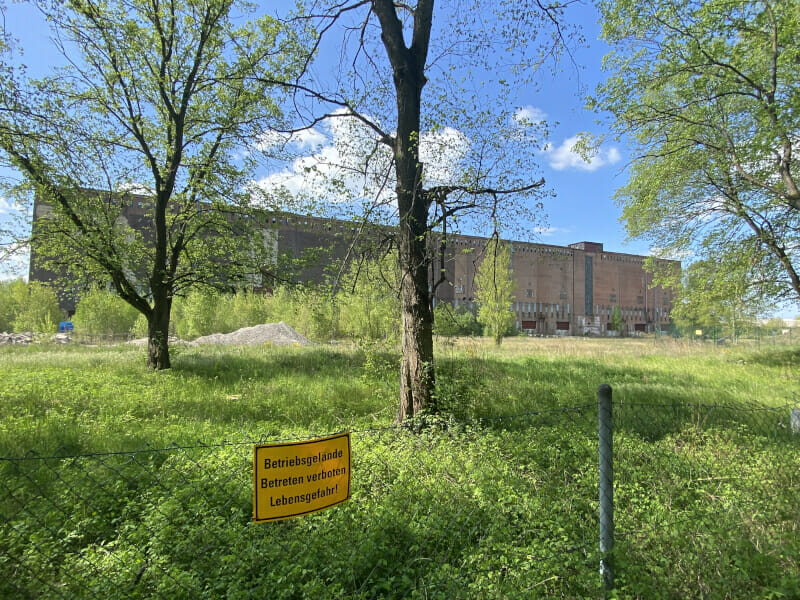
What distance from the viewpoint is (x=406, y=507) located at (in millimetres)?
3945

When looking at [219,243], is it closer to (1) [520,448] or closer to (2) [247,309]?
(1) [520,448]

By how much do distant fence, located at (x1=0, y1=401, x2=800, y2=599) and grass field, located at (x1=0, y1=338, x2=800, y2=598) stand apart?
19mm

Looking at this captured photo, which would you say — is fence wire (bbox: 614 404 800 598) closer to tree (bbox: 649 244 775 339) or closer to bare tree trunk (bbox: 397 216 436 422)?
bare tree trunk (bbox: 397 216 436 422)

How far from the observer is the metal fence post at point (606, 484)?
2613mm

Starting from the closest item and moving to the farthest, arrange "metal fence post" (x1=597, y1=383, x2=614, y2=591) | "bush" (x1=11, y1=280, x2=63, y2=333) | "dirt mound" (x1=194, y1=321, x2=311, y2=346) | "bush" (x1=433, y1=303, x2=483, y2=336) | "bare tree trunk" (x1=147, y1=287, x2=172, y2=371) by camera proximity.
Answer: "metal fence post" (x1=597, y1=383, x2=614, y2=591) < "bush" (x1=433, y1=303, x2=483, y2=336) < "bare tree trunk" (x1=147, y1=287, x2=172, y2=371) < "dirt mound" (x1=194, y1=321, x2=311, y2=346) < "bush" (x1=11, y1=280, x2=63, y2=333)

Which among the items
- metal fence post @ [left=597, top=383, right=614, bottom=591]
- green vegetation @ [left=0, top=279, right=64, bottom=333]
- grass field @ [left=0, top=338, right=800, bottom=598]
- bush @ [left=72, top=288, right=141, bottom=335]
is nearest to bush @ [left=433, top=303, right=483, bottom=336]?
grass field @ [left=0, top=338, right=800, bottom=598]

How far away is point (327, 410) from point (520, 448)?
13.7ft

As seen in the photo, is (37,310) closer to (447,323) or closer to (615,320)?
(447,323)

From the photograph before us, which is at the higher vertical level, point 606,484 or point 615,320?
point 606,484

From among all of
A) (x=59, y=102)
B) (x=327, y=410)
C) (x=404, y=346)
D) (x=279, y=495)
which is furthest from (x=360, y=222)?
(x=59, y=102)

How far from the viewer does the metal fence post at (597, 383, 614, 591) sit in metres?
2.61

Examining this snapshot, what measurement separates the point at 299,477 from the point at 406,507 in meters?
1.88

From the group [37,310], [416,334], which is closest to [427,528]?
[416,334]

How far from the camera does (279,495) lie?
2410 millimetres
